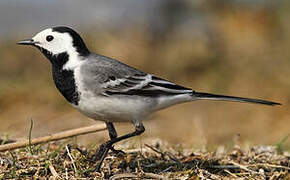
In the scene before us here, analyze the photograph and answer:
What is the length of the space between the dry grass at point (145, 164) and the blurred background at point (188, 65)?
127 centimetres

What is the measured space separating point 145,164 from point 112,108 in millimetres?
741

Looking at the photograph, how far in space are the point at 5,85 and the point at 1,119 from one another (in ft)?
4.45

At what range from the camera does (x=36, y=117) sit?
9.00m

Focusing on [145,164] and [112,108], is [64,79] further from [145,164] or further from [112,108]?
[145,164]

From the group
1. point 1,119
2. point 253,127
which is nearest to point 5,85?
point 1,119

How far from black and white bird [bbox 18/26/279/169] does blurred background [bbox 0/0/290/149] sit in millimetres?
1834

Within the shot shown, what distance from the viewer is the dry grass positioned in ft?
15.4

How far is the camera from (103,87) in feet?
16.4

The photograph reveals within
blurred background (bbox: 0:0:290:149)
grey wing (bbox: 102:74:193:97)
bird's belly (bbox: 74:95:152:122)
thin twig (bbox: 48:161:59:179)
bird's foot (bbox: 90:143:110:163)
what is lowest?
thin twig (bbox: 48:161:59:179)

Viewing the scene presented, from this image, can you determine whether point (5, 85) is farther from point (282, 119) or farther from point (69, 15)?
point (69, 15)

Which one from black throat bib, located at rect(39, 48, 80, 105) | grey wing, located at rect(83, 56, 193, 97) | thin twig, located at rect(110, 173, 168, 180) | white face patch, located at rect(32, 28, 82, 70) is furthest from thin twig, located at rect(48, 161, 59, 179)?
white face patch, located at rect(32, 28, 82, 70)

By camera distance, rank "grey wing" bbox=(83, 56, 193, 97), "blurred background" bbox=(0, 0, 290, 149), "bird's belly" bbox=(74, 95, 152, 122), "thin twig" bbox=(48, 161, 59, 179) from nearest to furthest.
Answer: "thin twig" bbox=(48, 161, 59, 179)
"bird's belly" bbox=(74, 95, 152, 122)
"grey wing" bbox=(83, 56, 193, 97)
"blurred background" bbox=(0, 0, 290, 149)

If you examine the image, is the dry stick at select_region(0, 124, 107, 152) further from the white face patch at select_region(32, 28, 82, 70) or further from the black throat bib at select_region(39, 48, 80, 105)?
the white face patch at select_region(32, 28, 82, 70)

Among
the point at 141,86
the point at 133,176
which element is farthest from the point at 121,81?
the point at 133,176
